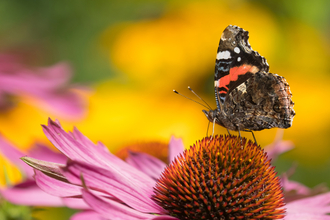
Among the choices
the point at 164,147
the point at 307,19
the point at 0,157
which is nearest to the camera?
the point at 0,157

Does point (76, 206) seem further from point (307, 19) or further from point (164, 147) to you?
point (307, 19)

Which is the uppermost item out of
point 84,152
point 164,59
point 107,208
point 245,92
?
point 164,59

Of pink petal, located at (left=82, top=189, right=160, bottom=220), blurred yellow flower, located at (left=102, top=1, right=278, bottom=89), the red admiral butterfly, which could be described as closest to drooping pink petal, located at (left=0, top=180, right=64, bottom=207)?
pink petal, located at (left=82, top=189, right=160, bottom=220)

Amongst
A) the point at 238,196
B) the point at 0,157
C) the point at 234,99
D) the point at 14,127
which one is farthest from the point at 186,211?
the point at 14,127

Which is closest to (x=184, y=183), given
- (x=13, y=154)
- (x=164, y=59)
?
(x=13, y=154)

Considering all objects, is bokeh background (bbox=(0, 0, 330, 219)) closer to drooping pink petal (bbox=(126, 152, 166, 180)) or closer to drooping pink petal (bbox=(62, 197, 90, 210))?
drooping pink petal (bbox=(126, 152, 166, 180))

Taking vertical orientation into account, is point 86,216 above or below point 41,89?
below

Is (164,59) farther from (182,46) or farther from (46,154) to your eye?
(46,154)
